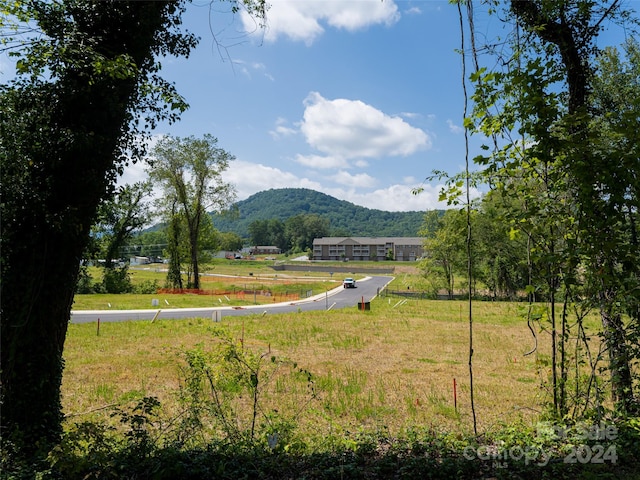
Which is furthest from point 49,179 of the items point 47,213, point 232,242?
point 232,242

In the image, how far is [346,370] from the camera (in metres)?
10.2

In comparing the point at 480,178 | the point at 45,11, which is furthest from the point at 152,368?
the point at 480,178

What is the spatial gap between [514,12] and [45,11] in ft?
18.4

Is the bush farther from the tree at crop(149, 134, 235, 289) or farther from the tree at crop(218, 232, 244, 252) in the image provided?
the tree at crop(218, 232, 244, 252)

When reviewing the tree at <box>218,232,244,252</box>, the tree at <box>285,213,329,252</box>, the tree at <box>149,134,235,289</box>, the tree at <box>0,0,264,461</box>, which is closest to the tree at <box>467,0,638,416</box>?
the tree at <box>0,0,264,461</box>

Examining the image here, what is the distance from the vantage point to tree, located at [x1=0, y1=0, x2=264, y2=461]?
371 centimetres

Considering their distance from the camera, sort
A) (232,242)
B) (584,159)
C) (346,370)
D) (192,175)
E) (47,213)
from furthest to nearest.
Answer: (232,242)
(192,175)
(346,370)
(47,213)
(584,159)

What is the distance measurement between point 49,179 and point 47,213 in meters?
0.35

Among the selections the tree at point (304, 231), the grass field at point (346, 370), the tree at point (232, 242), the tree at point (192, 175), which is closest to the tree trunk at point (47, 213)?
the grass field at point (346, 370)

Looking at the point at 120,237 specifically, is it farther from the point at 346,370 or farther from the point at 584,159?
the point at 584,159

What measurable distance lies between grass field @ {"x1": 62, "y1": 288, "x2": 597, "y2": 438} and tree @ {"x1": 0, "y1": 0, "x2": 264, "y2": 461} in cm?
79

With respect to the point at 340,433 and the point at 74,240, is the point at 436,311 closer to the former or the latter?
the point at 340,433

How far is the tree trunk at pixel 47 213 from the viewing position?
3.77m

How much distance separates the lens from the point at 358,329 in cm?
1795
